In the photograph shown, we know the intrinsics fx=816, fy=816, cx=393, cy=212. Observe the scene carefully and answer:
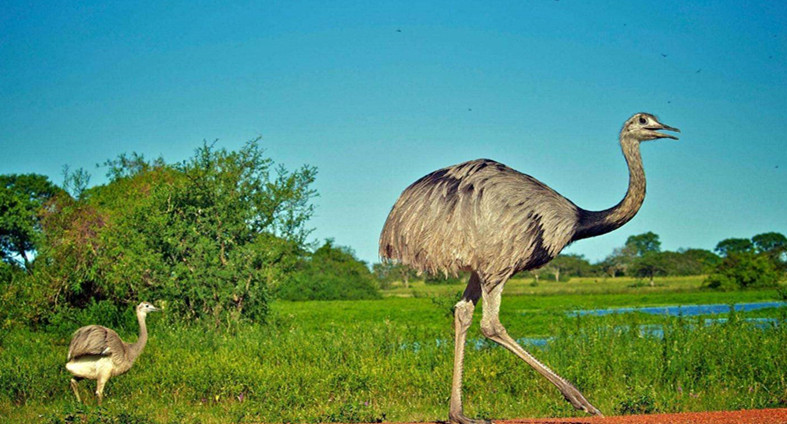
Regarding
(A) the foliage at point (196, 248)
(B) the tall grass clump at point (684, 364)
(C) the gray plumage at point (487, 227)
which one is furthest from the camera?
(A) the foliage at point (196, 248)

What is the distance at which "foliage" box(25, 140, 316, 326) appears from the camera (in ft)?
52.1

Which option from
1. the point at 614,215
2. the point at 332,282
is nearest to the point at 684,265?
the point at 332,282

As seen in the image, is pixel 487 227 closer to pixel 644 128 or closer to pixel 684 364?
pixel 644 128

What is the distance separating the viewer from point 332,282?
45250 mm

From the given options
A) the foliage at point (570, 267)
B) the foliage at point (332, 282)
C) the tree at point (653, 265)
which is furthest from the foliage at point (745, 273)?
the foliage at point (570, 267)

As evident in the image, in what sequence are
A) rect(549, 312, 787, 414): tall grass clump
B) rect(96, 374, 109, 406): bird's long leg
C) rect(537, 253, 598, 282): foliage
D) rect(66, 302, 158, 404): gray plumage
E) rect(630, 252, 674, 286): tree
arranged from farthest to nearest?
rect(537, 253, 598, 282): foliage → rect(630, 252, 674, 286): tree → rect(96, 374, 109, 406): bird's long leg → rect(66, 302, 158, 404): gray plumage → rect(549, 312, 787, 414): tall grass clump

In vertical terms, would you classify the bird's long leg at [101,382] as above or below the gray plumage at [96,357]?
below

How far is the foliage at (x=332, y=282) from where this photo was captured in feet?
145

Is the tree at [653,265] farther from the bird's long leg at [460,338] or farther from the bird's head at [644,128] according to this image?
the bird's long leg at [460,338]

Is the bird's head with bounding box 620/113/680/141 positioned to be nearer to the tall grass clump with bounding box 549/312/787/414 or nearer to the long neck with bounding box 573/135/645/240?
the long neck with bounding box 573/135/645/240

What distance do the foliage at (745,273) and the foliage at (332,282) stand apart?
1955cm

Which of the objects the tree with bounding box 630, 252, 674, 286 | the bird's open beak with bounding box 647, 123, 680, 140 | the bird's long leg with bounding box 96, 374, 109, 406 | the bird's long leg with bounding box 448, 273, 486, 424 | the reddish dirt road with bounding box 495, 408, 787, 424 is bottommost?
the bird's long leg with bounding box 96, 374, 109, 406

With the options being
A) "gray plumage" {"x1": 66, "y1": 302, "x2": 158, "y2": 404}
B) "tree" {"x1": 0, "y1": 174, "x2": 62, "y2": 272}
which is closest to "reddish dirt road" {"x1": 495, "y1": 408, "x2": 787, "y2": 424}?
"gray plumage" {"x1": 66, "y1": 302, "x2": 158, "y2": 404}

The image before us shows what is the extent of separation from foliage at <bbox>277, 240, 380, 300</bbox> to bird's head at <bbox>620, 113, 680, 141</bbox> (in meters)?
34.1
